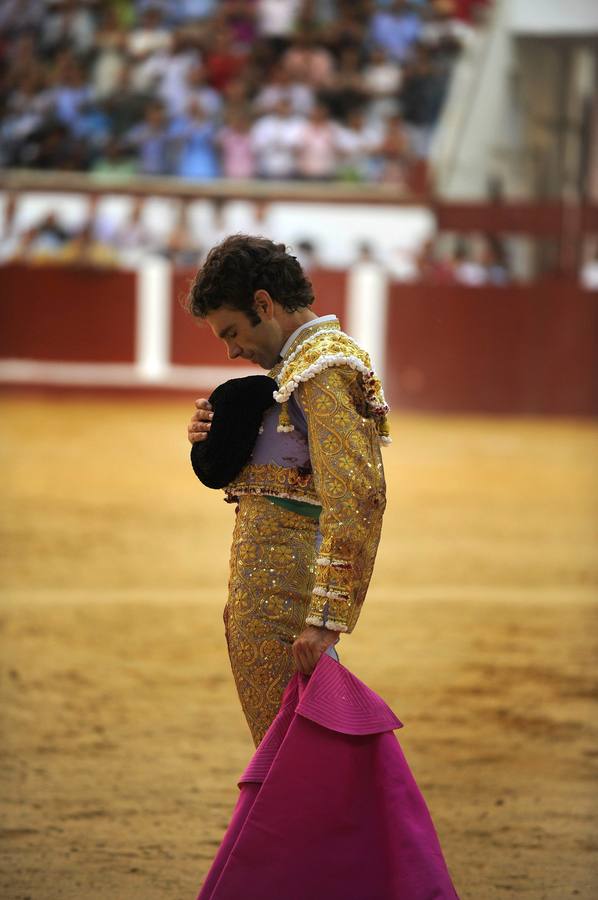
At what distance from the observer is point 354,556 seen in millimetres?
1896

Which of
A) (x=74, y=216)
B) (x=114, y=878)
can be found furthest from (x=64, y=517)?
(x=74, y=216)

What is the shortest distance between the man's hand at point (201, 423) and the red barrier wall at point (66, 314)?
34.0ft

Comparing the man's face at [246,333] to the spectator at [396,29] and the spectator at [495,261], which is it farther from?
the spectator at [396,29]

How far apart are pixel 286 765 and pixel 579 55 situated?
13041 mm

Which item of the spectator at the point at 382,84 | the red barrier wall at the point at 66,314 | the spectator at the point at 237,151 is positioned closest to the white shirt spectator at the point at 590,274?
the spectator at the point at 382,84

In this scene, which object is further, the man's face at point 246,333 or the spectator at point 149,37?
the spectator at point 149,37

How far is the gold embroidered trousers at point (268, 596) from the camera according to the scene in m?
2.03

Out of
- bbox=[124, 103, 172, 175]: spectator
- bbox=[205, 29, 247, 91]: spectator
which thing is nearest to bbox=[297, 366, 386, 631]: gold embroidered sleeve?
bbox=[124, 103, 172, 175]: spectator

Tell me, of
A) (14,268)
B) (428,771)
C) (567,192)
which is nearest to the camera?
(428,771)

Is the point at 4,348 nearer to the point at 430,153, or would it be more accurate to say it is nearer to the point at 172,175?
the point at 172,175

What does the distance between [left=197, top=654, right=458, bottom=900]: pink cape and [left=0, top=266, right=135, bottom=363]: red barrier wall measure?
34.7 feet

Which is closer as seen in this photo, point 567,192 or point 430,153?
point 430,153

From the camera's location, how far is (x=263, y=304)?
6.48 feet

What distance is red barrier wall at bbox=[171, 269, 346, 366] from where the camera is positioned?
39.5 feet
